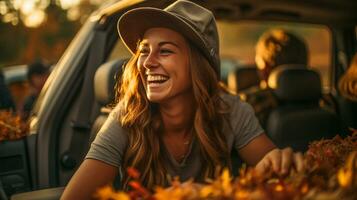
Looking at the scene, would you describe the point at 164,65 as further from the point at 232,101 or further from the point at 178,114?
the point at 232,101

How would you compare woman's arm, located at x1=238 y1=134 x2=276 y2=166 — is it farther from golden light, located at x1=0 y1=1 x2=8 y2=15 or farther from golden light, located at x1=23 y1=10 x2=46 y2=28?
golden light, located at x1=23 y1=10 x2=46 y2=28

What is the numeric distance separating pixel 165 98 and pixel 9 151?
1271 millimetres

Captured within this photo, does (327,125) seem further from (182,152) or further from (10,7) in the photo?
(10,7)

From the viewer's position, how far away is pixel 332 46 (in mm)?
5281

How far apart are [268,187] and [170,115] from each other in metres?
1.42

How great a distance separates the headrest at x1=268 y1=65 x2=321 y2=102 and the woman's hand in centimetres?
217

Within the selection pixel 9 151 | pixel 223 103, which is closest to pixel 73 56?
pixel 9 151

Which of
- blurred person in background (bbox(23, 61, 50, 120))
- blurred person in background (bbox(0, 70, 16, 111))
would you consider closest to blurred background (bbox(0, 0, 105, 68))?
blurred person in background (bbox(23, 61, 50, 120))

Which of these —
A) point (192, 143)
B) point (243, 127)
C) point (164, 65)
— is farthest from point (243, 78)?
point (164, 65)

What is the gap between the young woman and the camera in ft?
9.28

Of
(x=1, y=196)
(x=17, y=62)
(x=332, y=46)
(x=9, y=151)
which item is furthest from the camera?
(x=17, y=62)

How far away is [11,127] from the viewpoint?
379 centimetres

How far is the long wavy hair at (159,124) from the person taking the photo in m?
2.87

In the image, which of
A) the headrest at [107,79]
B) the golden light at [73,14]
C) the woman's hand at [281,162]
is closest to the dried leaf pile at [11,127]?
the headrest at [107,79]
